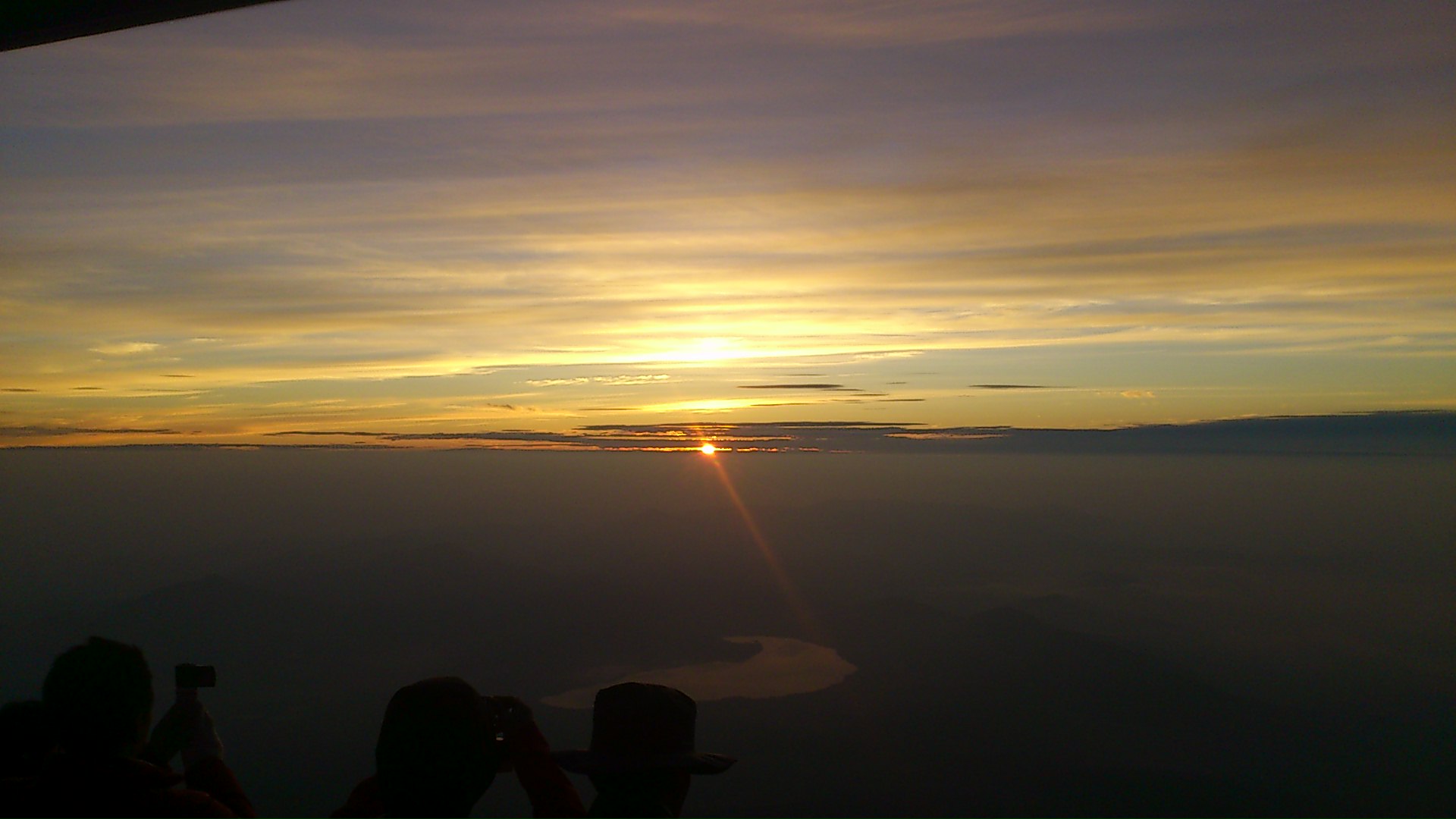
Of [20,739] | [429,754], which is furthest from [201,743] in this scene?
[429,754]

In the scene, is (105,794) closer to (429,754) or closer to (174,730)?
(174,730)

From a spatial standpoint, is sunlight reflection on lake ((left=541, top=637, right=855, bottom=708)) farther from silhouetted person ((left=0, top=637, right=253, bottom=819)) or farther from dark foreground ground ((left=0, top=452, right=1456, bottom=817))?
silhouetted person ((left=0, top=637, right=253, bottom=819))

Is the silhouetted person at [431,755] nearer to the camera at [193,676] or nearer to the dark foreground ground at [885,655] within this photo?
the camera at [193,676]

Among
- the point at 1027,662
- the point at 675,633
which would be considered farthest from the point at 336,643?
the point at 1027,662

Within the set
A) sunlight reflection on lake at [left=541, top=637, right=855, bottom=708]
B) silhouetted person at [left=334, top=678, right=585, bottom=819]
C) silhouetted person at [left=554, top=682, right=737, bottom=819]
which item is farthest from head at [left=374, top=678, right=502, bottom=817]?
sunlight reflection on lake at [left=541, top=637, right=855, bottom=708]

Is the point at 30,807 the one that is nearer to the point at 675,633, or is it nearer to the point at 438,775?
the point at 438,775

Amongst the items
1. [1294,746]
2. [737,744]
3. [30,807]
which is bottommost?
[1294,746]
